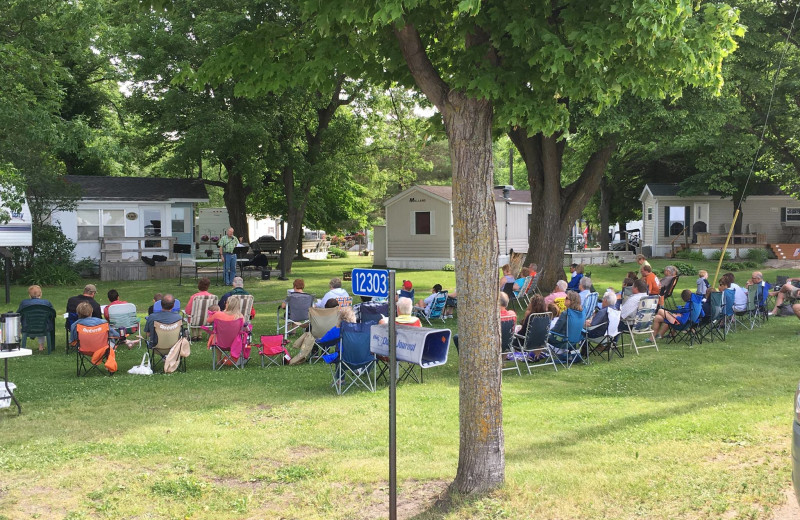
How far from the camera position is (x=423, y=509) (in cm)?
505

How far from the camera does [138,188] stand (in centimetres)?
2789

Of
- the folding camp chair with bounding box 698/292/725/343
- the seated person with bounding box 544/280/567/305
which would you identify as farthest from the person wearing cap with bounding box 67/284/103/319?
the folding camp chair with bounding box 698/292/725/343

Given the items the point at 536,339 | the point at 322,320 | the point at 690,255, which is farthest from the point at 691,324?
the point at 690,255

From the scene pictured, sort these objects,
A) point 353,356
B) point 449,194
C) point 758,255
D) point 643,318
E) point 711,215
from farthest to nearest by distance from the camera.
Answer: point 711,215 → point 758,255 → point 449,194 → point 643,318 → point 353,356

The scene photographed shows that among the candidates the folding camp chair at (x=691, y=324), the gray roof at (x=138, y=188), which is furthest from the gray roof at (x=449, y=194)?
the folding camp chair at (x=691, y=324)

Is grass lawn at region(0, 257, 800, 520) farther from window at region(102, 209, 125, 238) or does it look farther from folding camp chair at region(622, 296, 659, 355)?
window at region(102, 209, 125, 238)

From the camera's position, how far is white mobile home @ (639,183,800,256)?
3625 centimetres

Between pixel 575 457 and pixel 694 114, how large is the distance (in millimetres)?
13011

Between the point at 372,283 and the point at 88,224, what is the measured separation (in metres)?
24.4

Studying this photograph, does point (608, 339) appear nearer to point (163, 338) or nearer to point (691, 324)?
point (691, 324)

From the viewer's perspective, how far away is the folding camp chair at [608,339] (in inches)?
421

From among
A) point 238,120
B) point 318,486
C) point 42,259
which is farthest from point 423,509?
point 42,259

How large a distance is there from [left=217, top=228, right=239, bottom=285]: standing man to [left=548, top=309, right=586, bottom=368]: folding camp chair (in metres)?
13.2

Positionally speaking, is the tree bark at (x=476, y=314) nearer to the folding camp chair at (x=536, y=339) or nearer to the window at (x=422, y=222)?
the folding camp chair at (x=536, y=339)
